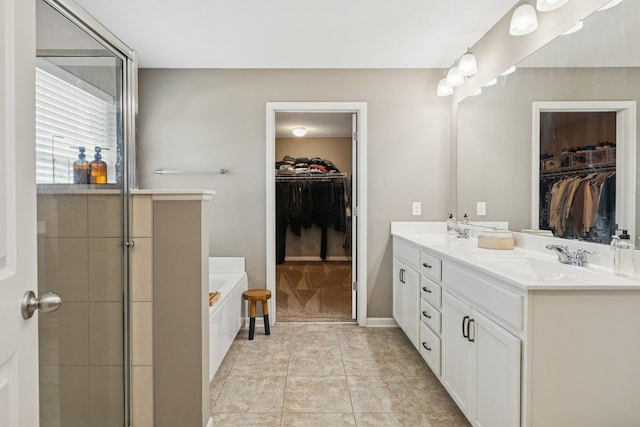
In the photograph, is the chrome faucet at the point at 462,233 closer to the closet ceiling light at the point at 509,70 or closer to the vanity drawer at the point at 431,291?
the vanity drawer at the point at 431,291

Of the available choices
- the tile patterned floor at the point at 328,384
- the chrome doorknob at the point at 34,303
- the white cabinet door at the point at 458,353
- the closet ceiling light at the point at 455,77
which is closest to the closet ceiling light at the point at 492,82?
the closet ceiling light at the point at 455,77

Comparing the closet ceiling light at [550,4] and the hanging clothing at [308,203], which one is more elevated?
the closet ceiling light at [550,4]

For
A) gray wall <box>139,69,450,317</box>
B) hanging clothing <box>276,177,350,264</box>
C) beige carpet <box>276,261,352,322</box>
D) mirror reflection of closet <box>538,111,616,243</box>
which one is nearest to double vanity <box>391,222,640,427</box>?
mirror reflection of closet <box>538,111,616,243</box>

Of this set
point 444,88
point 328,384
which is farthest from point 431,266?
point 444,88

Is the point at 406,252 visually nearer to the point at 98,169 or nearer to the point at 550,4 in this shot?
the point at 550,4

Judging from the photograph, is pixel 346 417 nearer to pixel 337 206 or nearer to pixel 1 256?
pixel 1 256

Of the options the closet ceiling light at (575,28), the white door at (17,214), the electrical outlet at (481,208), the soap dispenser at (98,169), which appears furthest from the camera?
the electrical outlet at (481,208)

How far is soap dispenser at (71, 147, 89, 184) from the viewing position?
1266 mm

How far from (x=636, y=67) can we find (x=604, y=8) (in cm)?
36

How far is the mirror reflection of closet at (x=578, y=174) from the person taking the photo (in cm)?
161

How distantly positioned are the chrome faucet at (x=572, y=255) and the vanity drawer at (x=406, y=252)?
0.90 m

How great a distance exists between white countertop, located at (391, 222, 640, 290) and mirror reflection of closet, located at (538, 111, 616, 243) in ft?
0.28

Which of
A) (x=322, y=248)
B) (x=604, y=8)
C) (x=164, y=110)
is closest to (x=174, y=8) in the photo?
(x=164, y=110)

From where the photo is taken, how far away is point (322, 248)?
21.4 ft
